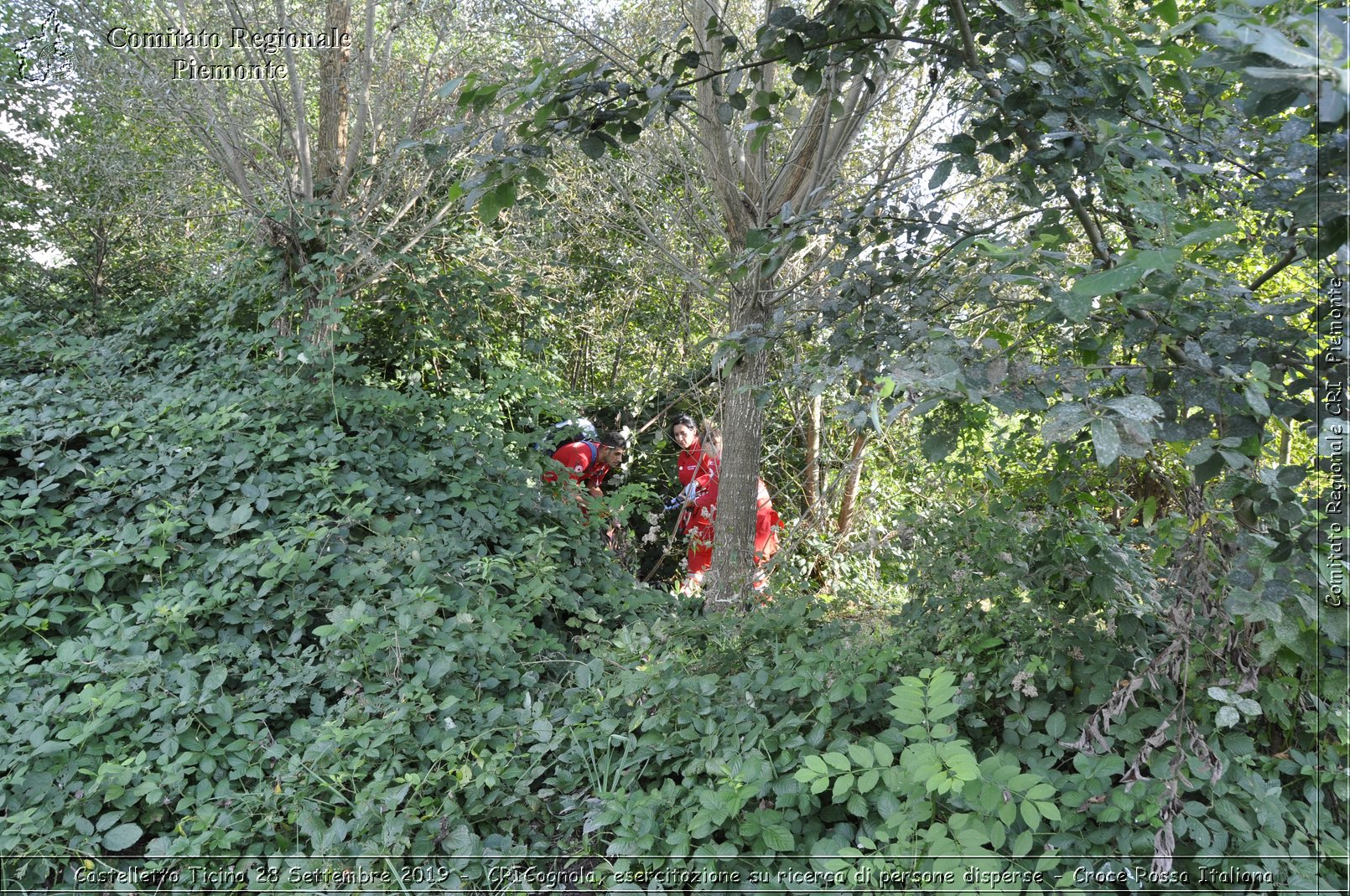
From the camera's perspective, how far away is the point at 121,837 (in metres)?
2.60

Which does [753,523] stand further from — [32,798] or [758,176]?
[32,798]

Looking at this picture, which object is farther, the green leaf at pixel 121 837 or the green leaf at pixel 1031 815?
the green leaf at pixel 121 837

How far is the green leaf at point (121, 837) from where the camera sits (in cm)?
258

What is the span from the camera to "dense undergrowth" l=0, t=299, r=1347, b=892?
217 centimetres

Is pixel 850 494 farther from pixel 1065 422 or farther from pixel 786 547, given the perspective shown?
pixel 1065 422

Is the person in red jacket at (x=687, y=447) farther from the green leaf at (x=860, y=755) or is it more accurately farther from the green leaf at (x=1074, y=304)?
the green leaf at (x=1074, y=304)

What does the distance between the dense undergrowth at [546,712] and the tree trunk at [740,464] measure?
652mm

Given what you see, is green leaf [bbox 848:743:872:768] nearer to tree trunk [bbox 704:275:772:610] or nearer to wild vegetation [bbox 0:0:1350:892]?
wild vegetation [bbox 0:0:1350:892]

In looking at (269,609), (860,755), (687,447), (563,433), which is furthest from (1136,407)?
(687,447)

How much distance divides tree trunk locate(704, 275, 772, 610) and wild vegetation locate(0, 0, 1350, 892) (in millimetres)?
29

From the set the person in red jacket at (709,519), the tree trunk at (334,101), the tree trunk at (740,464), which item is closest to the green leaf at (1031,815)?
the tree trunk at (740,464)

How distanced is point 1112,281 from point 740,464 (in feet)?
10.5

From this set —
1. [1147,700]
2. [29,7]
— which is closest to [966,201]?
[1147,700]

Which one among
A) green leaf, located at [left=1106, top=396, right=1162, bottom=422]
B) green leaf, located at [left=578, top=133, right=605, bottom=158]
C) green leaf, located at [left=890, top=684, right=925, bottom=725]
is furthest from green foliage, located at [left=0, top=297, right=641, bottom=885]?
green leaf, located at [left=1106, top=396, right=1162, bottom=422]
